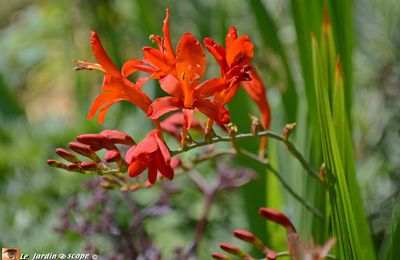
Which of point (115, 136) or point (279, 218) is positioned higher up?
point (115, 136)

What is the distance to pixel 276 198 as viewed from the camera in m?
1.39

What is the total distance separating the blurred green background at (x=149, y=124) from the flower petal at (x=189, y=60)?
36 centimetres

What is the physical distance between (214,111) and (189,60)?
0.09 metres

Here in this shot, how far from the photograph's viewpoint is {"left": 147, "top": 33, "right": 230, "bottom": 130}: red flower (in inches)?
34.8

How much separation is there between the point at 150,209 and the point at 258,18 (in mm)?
495

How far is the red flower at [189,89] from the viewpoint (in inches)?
34.8

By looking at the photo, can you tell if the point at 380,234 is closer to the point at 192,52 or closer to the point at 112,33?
the point at 192,52

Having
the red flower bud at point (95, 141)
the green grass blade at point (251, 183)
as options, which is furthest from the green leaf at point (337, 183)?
the green grass blade at point (251, 183)

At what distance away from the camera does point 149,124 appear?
1.94 m

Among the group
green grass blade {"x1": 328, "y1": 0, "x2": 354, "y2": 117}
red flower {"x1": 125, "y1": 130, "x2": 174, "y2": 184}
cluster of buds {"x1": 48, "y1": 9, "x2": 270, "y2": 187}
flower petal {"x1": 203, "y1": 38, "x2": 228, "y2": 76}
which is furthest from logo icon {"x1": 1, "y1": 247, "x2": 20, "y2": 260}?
green grass blade {"x1": 328, "y1": 0, "x2": 354, "y2": 117}

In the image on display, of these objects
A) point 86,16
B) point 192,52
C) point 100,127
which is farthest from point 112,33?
point 192,52

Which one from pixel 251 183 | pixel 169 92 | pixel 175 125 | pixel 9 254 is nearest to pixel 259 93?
pixel 175 125

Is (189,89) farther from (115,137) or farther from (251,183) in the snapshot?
(251,183)

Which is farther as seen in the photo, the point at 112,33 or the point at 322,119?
the point at 112,33
